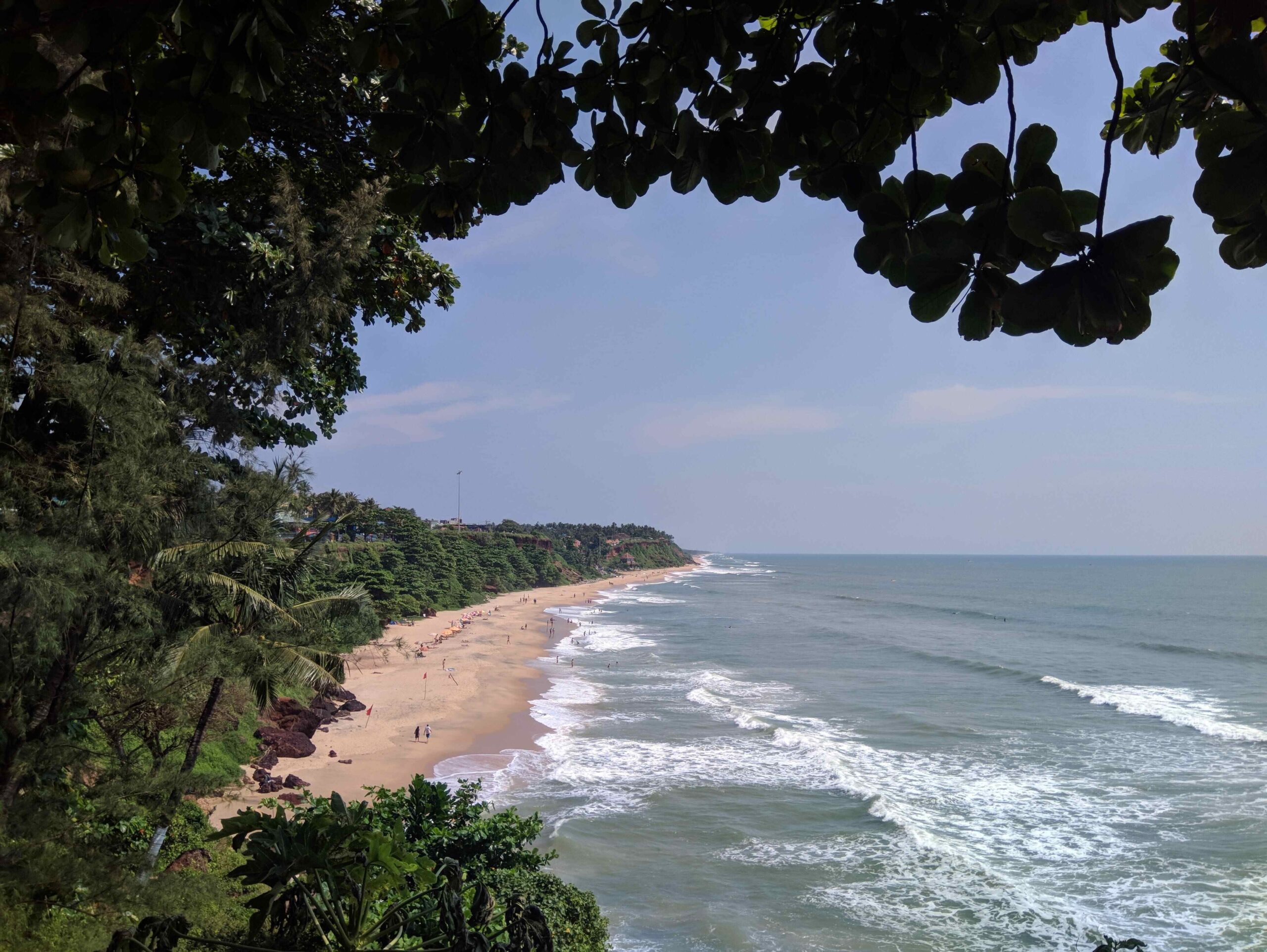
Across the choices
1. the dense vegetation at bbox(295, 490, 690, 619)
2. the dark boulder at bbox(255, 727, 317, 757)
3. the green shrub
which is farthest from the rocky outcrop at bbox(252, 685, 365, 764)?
the green shrub

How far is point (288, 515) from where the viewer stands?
10.2m

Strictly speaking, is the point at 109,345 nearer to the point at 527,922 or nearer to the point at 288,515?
the point at 288,515

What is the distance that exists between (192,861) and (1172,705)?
3170cm

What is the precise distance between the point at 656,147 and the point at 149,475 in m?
7.84

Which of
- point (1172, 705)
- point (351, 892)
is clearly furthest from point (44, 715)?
point (1172, 705)

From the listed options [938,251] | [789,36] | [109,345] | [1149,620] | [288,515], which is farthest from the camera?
[1149,620]

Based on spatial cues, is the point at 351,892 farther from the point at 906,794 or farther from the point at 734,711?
the point at 734,711

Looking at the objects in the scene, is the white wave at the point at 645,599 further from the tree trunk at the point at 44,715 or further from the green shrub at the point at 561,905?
the tree trunk at the point at 44,715

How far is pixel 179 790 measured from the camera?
8.24 m

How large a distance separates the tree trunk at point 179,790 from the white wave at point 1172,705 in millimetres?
27751

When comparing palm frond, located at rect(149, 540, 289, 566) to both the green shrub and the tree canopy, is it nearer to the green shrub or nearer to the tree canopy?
the green shrub

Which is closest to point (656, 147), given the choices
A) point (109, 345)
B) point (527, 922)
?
point (527, 922)

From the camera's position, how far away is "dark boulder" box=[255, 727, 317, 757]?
19094mm

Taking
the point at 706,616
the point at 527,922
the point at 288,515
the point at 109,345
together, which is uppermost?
the point at 109,345
